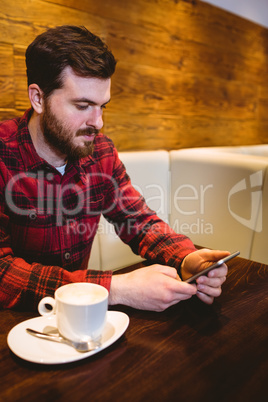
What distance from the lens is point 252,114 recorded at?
3.07 metres

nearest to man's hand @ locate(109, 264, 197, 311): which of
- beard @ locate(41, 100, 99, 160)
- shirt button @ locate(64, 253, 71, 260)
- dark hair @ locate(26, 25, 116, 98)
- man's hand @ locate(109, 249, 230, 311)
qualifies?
man's hand @ locate(109, 249, 230, 311)

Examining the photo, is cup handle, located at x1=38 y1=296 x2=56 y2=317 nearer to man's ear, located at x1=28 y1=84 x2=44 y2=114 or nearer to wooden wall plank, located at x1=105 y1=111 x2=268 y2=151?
man's ear, located at x1=28 y1=84 x2=44 y2=114

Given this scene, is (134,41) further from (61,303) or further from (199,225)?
(61,303)

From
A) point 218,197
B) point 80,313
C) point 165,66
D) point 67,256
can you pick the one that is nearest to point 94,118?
point 67,256

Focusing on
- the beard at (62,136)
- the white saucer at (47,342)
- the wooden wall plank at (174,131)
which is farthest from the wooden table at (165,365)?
the wooden wall plank at (174,131)

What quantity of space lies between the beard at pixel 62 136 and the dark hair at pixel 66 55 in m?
0.09

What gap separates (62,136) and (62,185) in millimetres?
154

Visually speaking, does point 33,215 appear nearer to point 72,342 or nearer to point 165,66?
point 72,342

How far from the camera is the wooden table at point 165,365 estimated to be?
514 millimetres

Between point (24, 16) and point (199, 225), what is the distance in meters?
1.32

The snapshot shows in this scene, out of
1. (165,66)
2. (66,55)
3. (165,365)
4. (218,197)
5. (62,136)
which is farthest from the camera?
(165,66)

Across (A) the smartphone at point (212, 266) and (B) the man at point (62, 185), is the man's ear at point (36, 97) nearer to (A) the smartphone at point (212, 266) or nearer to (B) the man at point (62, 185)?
(B) the man at point (62, 185)

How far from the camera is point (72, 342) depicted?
614 millimetres

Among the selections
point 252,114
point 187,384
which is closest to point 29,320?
point 187,384
